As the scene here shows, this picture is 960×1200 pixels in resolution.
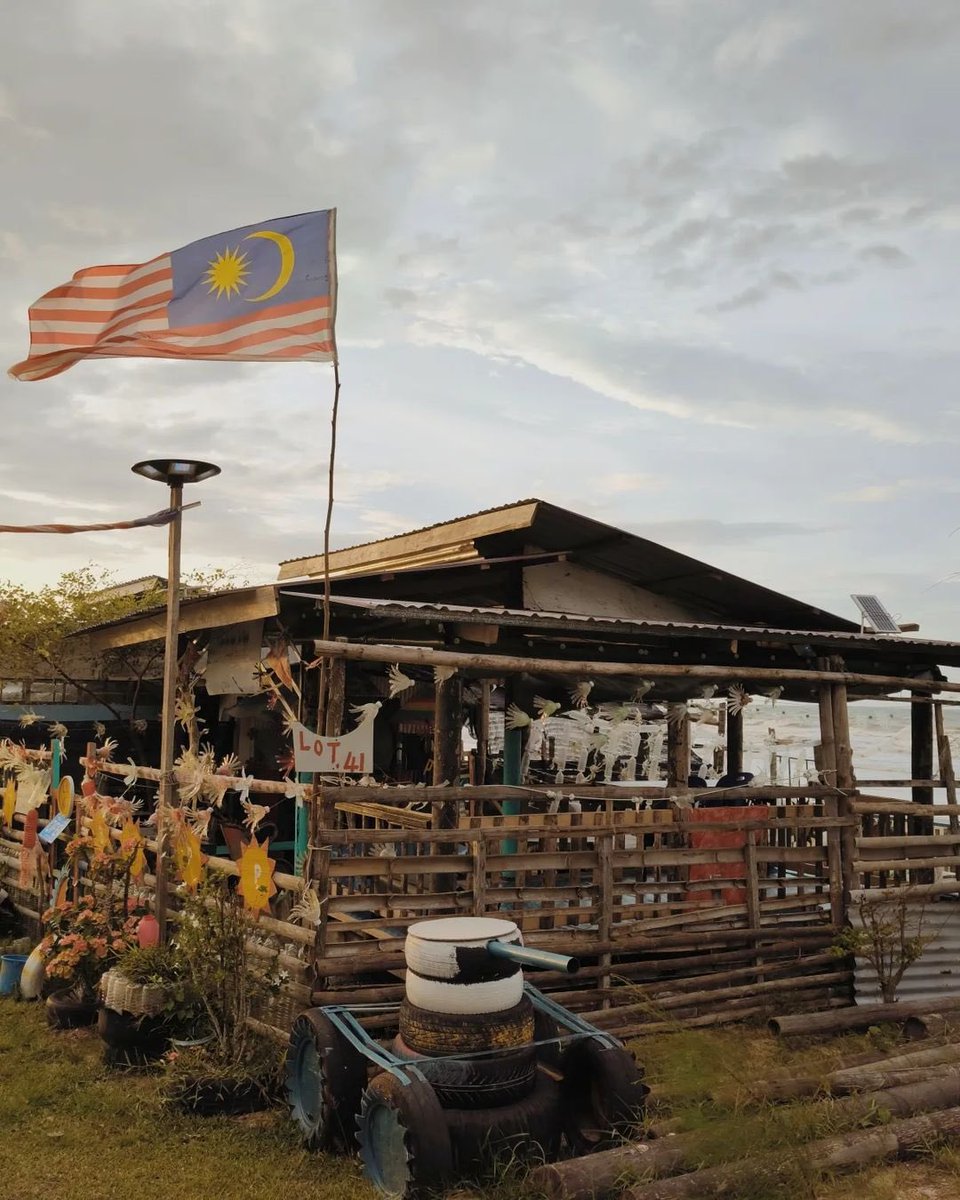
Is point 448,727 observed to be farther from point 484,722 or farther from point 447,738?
point 484,722

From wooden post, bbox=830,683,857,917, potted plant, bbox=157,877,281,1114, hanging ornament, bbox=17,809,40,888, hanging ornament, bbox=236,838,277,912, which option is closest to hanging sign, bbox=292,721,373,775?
hanging ornament, bbox=236,838,277,912

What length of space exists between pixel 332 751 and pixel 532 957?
6.21 feet

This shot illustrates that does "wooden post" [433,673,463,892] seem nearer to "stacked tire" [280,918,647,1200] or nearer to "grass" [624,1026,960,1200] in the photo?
"stacked tire" [280,918,647,1200]

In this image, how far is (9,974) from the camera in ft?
28.2

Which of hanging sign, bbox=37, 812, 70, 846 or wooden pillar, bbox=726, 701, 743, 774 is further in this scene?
wooden pillar, bbox=726, 701, 743, 774

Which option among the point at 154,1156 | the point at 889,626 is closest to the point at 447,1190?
the point at 154,1156

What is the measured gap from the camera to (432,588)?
902cm

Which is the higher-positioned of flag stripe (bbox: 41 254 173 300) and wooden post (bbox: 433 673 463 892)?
flag stripe (bbox: 41 254 173 300)

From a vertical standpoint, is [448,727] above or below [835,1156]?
above

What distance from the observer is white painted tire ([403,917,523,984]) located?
5.06 meters

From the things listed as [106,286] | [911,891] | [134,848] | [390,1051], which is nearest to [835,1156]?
[390,1051]

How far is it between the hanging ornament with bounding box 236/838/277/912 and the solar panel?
25.0 ft

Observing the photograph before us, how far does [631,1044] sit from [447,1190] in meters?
2.66

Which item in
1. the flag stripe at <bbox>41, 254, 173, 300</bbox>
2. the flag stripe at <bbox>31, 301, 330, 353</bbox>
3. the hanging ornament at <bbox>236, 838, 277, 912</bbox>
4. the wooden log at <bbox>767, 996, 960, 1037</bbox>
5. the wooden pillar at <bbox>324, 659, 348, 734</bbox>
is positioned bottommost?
the wooden log at <bbox>767, 996, 960, 1037</bbox>
